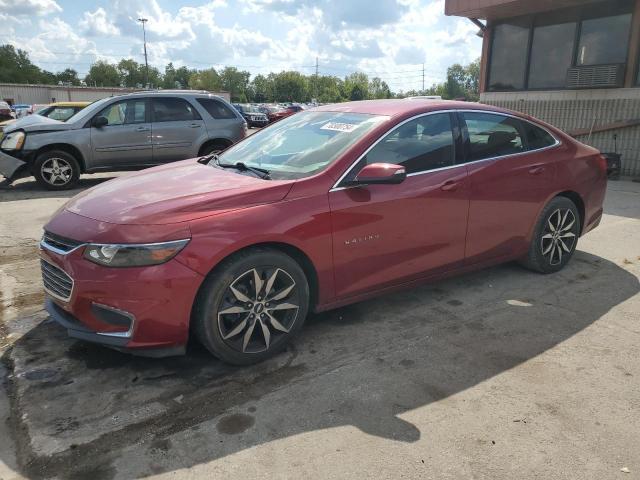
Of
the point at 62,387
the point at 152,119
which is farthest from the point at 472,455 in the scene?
the point at 152,119

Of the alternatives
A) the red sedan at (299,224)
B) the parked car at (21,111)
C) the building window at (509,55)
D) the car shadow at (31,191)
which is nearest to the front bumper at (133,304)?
the red sedan at (299,224)

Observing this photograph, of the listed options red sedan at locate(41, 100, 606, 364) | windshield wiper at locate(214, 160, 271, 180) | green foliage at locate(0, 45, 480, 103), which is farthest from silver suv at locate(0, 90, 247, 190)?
green foliage at locate(0, 45, 480, 103)

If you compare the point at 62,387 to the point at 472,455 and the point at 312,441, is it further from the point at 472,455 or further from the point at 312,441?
the point at 472,455

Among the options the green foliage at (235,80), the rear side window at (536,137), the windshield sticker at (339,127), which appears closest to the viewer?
the windshield sticker at (339,127)

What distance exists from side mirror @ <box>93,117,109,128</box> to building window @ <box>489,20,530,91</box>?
953cm

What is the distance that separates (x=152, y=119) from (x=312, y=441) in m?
8.13

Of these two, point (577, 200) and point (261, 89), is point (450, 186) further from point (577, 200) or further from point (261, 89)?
point (261, 89)

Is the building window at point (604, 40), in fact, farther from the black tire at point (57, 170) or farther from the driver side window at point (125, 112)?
the black tire at point (57, 170)

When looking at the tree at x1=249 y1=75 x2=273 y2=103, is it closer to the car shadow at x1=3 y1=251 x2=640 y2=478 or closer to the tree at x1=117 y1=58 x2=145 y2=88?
the tree at x1=117 y1=58 x2=145 y2=88

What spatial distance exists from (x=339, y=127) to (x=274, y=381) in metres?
1.90

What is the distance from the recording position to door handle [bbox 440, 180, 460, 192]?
388 cm

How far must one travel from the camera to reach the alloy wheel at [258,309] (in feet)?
10.1

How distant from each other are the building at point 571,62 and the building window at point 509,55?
0.07 ft

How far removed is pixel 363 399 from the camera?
2.91m
